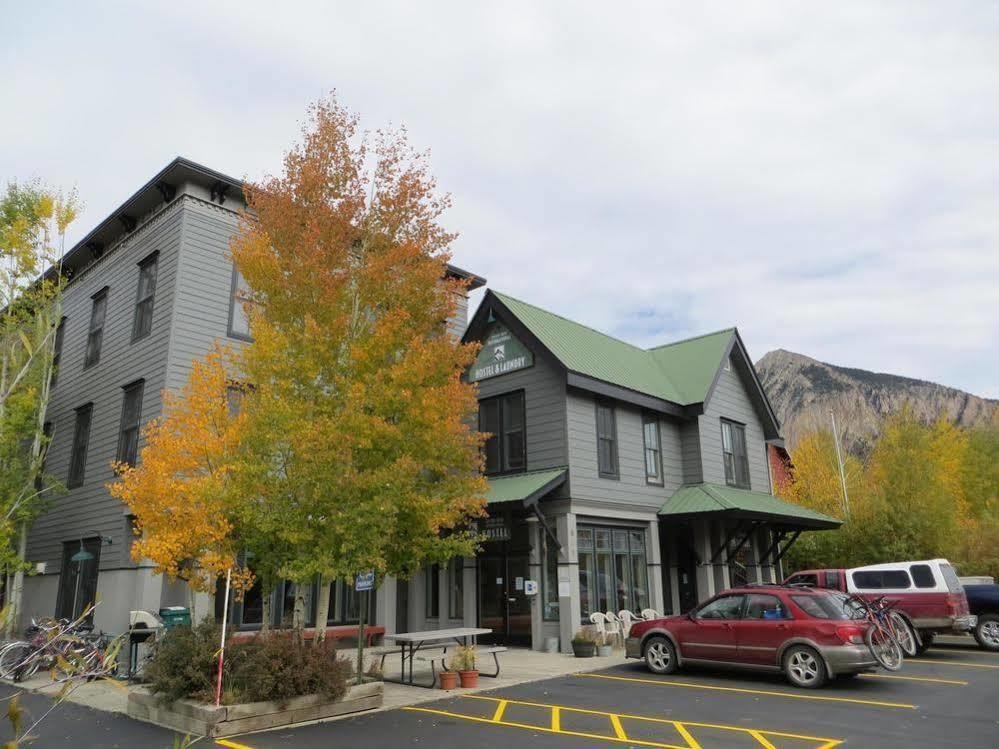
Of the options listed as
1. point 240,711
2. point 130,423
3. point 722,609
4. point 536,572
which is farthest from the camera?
point 536,572

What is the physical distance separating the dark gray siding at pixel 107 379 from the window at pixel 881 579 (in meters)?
17.4

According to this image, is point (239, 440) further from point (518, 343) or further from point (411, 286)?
point (518, 343)

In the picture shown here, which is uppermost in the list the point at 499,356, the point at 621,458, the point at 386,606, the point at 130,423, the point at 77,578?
the point at 499,356

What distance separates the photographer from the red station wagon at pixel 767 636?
40.2 ft

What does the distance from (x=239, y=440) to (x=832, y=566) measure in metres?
24.1

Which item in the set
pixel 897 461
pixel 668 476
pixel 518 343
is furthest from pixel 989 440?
pixel 518 343

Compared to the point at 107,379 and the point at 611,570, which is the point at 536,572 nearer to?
the point at 611,570

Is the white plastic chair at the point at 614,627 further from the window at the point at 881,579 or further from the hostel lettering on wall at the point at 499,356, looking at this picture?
the hostel lettering on wall at the point at 499,356

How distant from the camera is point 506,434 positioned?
2117 centimetres

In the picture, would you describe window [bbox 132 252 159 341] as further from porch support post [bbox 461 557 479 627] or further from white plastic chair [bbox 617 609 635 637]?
white plastic chair [bbox 617 609 635 637]

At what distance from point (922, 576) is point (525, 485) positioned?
9.47 metres

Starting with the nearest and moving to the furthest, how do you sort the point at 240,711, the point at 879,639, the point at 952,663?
the point at 240,711 < the point at 879,639 < the point at 952,663

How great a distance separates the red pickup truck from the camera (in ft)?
53.0

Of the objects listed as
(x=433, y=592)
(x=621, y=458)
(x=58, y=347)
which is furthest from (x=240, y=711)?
(x=58, y=347)
